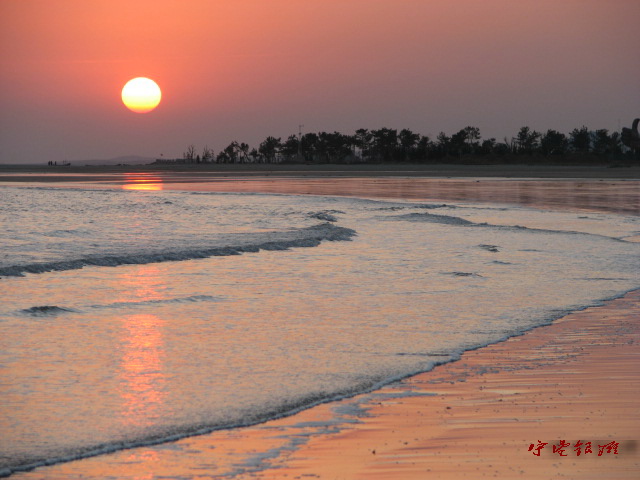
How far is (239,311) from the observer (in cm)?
987

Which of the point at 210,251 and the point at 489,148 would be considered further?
the point at 489,148

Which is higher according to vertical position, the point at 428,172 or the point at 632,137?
the point at 632,137

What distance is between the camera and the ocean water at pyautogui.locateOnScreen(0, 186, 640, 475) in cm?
587

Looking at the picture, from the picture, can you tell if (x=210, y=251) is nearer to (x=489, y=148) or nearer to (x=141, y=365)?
(x=141, y=365)

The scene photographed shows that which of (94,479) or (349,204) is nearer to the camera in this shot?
(94,479)

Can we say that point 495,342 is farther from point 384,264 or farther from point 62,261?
point 62,261

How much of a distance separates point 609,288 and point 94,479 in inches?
357

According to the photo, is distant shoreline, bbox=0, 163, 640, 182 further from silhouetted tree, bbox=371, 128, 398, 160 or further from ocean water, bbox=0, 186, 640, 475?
ocean water, bbox=0, 186, 640, 475

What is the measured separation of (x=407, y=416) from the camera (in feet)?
18.4

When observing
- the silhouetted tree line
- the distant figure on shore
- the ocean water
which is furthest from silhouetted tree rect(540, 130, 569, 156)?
the ocean water

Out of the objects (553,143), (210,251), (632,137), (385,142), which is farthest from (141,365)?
(385,142)

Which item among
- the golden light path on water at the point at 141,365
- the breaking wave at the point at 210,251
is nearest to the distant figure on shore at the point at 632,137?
the breaking wave at the point at 210,251

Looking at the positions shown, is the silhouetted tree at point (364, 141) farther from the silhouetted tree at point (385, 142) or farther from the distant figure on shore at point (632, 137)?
the distant figure on shore at point (632, 137)

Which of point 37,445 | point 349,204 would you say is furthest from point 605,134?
point 37,445
